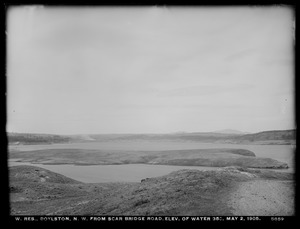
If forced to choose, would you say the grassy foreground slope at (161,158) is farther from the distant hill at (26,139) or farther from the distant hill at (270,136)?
the distant hill at (270,136)

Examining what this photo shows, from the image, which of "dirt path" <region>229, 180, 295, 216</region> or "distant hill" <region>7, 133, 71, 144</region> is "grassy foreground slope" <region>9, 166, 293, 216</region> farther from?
"distant hill" <region>7, 133, 71, 144</region>

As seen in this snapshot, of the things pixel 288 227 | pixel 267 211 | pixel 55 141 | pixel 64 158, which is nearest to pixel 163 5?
pixel 288 227

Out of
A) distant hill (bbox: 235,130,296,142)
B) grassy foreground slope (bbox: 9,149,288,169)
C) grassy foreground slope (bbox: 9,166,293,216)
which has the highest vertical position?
grassy foreground slope (bbox: 9,166,293,216)

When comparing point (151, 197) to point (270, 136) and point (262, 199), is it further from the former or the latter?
point (270, 136)

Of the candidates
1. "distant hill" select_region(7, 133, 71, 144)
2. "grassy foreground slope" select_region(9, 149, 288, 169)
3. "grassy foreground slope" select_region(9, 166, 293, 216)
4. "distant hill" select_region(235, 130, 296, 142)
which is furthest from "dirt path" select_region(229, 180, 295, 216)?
"distant hill" select_region(7, 133, 71, 144)

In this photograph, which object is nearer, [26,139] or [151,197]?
[151,197]

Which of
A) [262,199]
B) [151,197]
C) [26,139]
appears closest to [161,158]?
[151,197]

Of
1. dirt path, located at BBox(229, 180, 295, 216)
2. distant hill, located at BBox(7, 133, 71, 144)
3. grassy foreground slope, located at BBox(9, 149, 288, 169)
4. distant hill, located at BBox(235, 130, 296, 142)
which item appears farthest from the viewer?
distant hill, located at BBox(7, 133, 71, 144)
